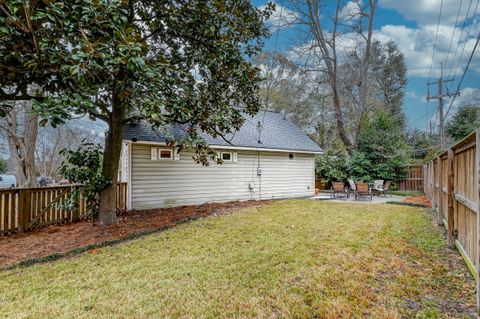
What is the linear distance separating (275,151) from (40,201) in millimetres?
9289

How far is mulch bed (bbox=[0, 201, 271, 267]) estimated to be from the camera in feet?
16.7

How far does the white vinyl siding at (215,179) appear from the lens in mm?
9219

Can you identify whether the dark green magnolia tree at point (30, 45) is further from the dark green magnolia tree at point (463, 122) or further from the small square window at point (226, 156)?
the dark green magnolia tree at point (463, 122)

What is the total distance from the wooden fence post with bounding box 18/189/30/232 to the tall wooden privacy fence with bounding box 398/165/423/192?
18559mm

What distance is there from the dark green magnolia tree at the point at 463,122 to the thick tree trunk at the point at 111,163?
2365cm

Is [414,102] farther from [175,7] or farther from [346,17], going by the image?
[175,7]

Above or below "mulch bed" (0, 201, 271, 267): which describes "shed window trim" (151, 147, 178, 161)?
above

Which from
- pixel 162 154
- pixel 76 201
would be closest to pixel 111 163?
pixel 76 201

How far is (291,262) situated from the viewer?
4086mm

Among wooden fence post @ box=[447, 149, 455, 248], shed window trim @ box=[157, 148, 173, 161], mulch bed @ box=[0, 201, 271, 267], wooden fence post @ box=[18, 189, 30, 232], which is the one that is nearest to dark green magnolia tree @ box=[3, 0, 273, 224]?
mulch bed @ box=[0, 201, 271, 267]

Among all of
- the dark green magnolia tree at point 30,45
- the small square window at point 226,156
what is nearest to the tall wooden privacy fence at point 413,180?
the small square window at point 226,156

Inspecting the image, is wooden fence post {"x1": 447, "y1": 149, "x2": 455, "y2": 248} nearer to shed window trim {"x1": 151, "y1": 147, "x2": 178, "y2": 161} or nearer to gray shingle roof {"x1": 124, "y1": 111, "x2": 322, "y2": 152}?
gray shingle roof {"x1": 124, "y1": 111, "x2": 322, "y2": 152}

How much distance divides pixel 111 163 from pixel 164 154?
2.83 meters

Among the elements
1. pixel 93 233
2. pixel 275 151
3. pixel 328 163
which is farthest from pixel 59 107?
pixel 328 163
